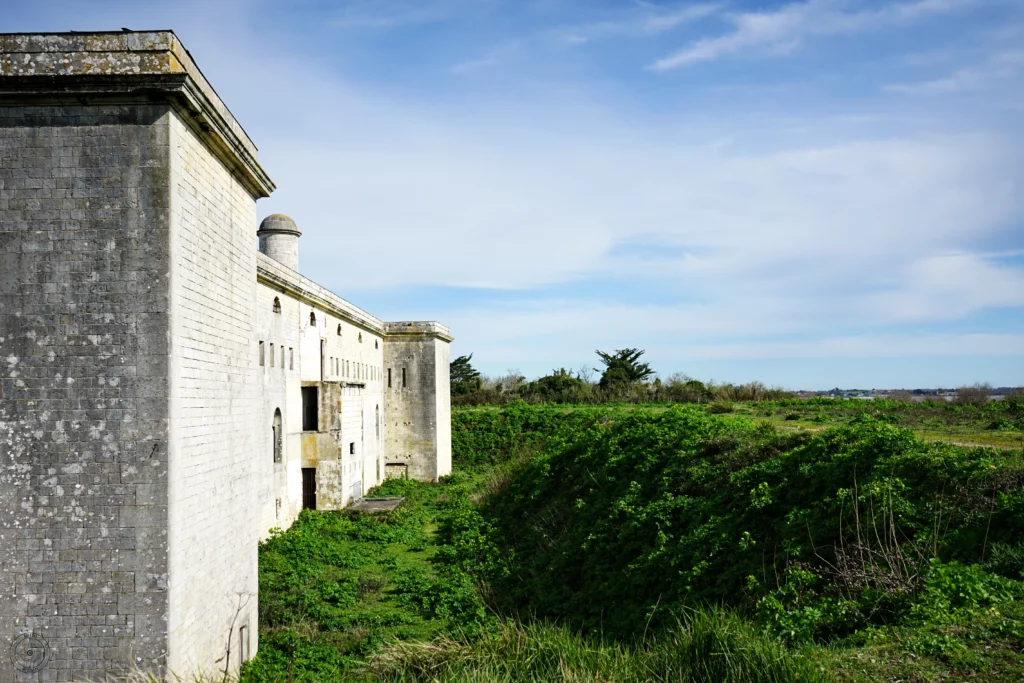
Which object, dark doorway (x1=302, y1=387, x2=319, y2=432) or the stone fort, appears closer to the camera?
the stone fort

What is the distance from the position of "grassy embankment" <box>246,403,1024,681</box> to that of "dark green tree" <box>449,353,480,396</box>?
90.7 ft

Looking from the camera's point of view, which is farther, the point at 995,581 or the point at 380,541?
the point at 380,541

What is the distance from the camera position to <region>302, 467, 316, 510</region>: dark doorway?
18.0 m

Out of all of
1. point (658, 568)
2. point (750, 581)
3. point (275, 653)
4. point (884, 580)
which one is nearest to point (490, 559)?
point (658, 568)

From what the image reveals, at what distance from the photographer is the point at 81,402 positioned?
6.64m

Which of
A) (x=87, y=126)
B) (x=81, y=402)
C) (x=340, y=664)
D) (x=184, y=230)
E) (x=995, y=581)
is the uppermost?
(x=87, y=126)

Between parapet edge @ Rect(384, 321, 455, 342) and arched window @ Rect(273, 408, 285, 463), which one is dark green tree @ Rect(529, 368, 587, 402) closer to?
parapet edge @ Rect(384, 321, 455, 342)

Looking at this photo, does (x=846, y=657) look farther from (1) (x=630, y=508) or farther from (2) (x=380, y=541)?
(2) (x=380, y=541)

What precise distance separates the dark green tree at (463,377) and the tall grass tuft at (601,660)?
1525 inches

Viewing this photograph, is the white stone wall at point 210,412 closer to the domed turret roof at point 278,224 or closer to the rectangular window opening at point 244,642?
the rectangular window opening at point 244,642

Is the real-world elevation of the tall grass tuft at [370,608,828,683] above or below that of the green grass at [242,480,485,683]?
above

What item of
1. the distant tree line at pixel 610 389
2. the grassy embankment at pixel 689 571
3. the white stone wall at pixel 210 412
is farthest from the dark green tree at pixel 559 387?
the white stone wall at pixel 210 412

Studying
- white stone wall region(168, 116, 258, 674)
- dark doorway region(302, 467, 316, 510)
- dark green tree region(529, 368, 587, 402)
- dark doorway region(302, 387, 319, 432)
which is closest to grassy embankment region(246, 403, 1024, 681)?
dark doorway region(302, 467, 316, 510)

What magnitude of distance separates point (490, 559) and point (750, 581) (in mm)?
6815
